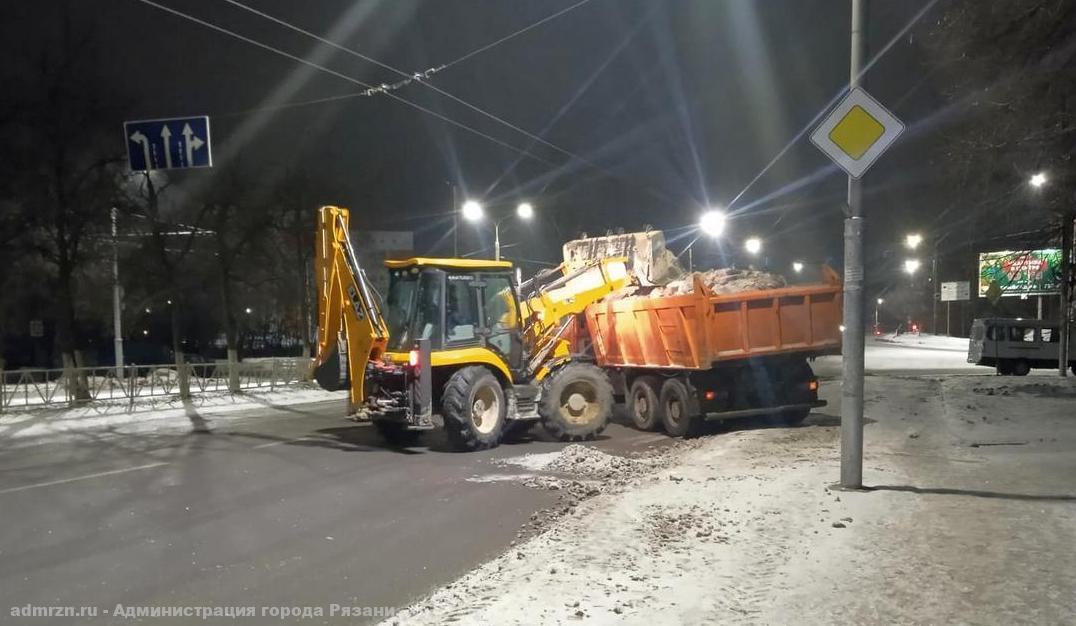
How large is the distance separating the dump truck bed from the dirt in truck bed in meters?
0.37

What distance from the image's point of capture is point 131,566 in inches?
251

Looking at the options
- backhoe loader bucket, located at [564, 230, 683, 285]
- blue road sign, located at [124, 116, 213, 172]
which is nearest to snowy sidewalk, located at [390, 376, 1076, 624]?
backhoe loader bucket, located at [564, 230, 683, 285]

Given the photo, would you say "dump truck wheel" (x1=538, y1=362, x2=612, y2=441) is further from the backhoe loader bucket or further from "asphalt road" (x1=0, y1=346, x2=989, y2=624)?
the backhoe loader bucket

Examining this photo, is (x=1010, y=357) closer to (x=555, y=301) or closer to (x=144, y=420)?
(x=555, y=301)

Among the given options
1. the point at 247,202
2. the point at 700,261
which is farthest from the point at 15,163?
the point at 700,261

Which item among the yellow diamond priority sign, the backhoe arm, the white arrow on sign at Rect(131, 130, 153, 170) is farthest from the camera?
the white arrow on sign at Rect(131, 130, 153, 170)

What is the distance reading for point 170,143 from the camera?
14.9 meters

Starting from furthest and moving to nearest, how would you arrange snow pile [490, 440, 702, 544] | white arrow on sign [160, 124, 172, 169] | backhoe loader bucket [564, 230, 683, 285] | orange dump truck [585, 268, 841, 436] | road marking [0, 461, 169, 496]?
backhoe loader bucket [564, 230, 683, 285], white arrow on sign [160, 124, 172, 169], orange dump truck [585, 268, 841, 436], road marking [0, 461, 169, 496], snow pile [490, 440, 702, 544]

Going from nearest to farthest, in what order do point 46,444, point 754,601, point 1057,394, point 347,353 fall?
point 754,601
point 347,353
point 46,444
point 1057,394

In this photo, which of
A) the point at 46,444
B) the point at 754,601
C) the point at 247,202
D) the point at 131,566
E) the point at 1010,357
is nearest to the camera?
the point at 754,601

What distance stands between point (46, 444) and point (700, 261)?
112 ft

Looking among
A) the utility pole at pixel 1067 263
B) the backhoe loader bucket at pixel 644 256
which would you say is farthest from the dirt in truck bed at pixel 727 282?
the utility pole at pixel 1067 263

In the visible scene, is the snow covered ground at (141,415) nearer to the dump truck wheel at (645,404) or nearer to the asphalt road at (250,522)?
the asphalt road at (250,522)

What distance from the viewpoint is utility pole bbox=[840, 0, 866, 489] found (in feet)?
24.1
